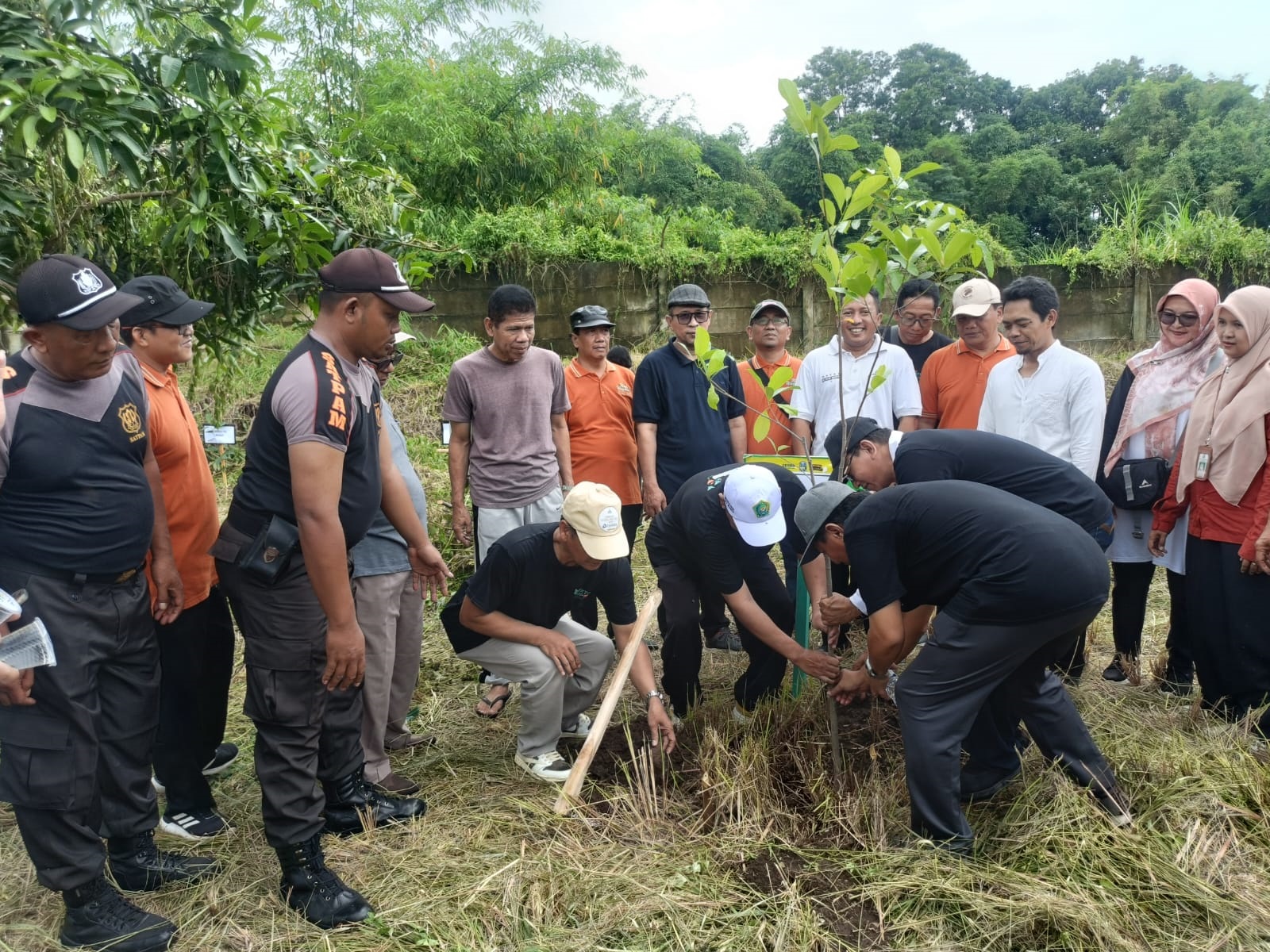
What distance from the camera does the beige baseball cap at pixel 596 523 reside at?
120 inches

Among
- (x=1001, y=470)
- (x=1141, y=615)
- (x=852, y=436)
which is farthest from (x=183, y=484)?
(x=1141, y=615)

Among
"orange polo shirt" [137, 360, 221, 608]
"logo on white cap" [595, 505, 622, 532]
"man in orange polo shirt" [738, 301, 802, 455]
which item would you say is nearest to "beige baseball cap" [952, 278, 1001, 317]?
"man in orange polo shirt" [738, 301, 802, 455]

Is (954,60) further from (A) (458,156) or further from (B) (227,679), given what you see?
(B) (227,679)

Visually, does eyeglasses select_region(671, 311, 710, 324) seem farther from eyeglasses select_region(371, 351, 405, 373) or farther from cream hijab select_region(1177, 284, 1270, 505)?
cream hijab select_region(1177, 284, 1270, 505)

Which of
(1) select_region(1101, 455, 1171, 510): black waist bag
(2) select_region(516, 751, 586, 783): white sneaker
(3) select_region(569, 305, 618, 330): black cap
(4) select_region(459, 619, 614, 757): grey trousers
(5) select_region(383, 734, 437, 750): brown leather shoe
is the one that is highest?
(3) select_region(569, 305, 618, 330): black cap

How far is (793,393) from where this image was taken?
4.80m

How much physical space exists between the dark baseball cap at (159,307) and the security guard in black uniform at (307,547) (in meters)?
0.73

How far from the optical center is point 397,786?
11.1 feet

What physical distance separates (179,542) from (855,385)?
3.16 metres

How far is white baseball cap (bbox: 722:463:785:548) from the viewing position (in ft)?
10.5

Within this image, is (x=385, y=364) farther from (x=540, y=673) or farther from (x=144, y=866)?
(x=144, y=866)

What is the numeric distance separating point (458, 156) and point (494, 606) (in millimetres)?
10225

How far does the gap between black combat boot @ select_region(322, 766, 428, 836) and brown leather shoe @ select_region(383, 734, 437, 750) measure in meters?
0.59

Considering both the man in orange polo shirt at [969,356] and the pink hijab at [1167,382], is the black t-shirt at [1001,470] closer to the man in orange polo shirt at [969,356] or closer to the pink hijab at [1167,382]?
the pink hijab at [1167,382]
